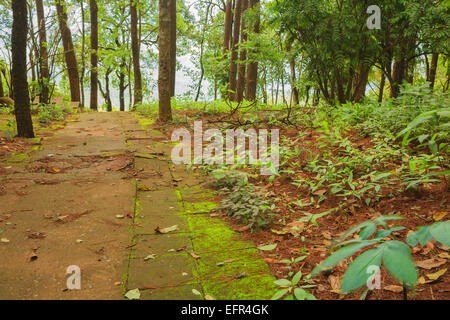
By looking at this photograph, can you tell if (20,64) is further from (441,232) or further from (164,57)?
(441,232)

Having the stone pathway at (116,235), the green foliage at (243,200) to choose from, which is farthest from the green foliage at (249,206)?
the stone pathway at (116,235)

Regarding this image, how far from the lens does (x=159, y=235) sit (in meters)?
2.46

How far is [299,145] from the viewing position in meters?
4.43

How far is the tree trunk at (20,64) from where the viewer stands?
16.9 ft

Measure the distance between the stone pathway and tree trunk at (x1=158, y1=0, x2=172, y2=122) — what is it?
3.03 m

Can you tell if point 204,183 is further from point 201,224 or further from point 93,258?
point 93,258

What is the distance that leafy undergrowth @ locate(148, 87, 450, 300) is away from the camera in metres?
1.57

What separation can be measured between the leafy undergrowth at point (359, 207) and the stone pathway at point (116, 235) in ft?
0.82

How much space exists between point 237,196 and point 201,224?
564 millimetres

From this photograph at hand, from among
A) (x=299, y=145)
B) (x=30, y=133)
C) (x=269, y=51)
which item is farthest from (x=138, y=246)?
(x=269, y=51)

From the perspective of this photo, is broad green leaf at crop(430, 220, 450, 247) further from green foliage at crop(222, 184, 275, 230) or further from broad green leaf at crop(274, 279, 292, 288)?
green foliage at crop(222, 184, 275, 230)

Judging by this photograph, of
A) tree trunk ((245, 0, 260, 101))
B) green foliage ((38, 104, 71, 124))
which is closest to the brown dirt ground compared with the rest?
green foliage ((38, 104, 71, 124))

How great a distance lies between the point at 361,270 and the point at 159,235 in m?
1.93
